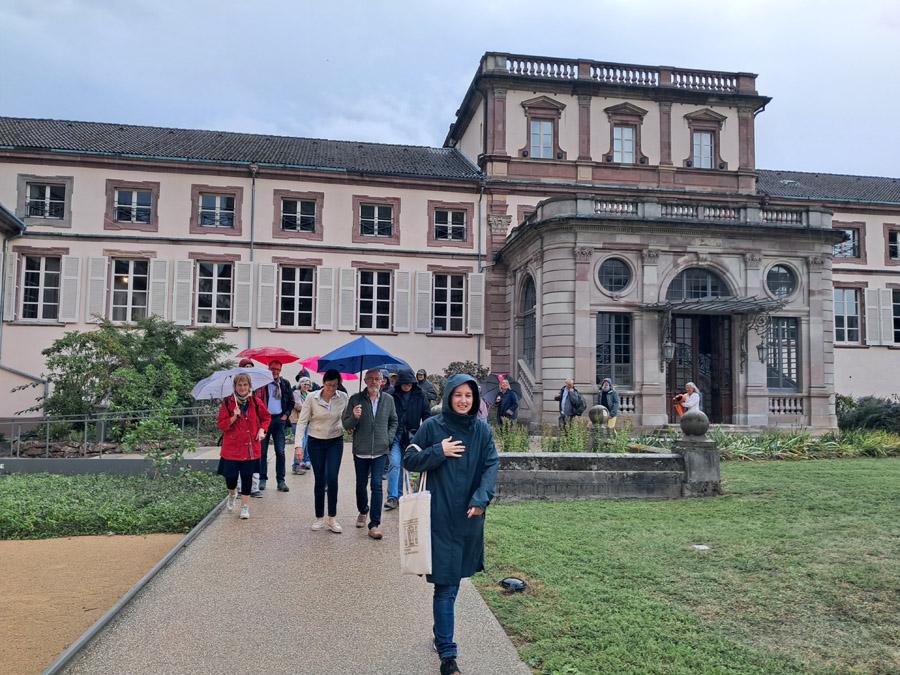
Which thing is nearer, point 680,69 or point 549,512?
point 549,512

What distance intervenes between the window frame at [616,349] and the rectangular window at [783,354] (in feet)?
13.6

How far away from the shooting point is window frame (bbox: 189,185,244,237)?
26531 millimetres

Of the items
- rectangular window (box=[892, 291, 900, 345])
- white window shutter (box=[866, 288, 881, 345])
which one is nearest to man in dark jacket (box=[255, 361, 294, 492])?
white window shutter (box=[866, 288, 881, 345])

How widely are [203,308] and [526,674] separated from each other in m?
24.8

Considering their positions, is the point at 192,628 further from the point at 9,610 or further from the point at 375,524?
the point at 375,524

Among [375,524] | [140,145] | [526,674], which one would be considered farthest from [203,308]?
[526,674]

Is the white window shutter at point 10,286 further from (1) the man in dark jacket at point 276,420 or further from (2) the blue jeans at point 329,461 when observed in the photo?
(2) the blue jeans at point 329,461

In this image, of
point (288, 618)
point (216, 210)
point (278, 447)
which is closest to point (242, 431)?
point (278, 447)

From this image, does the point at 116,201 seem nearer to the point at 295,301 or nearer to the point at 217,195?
the point at 217,195

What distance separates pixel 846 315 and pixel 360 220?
2181 cm

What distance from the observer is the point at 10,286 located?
25.2 meters

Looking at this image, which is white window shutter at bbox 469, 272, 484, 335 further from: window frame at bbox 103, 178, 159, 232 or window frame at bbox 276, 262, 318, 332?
window frame at bbox 103, 178, 159, 232

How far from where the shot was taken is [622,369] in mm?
20188

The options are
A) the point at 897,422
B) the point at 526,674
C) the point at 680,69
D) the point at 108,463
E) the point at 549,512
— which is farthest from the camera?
the point at 680,69
